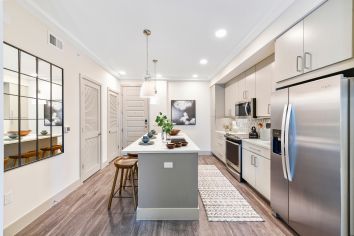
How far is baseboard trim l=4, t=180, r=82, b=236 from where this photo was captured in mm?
1948

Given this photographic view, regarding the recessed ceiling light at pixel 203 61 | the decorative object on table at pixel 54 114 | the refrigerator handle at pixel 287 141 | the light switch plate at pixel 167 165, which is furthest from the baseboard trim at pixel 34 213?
the recessed ceiling light at pixel 203 61

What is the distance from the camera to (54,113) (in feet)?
8.97

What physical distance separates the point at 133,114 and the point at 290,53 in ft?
16.4

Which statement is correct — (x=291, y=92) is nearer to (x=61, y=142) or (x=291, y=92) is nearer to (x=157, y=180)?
(x=157, y=180)

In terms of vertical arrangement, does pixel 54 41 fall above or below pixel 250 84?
above

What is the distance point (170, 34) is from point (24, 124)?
8.05 feet

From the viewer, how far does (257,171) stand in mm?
2928

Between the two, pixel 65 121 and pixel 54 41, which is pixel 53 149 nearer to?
pixel 65 121

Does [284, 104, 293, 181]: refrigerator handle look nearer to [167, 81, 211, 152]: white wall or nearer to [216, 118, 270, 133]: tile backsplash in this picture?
[216, 118, 270, 133]: tile backsplash

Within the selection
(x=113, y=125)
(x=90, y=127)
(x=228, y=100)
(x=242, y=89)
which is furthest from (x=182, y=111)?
(x=90, y=127)

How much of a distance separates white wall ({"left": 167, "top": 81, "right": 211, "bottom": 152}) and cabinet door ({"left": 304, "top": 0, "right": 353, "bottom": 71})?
441 cm

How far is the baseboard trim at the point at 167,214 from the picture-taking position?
225 centimetres

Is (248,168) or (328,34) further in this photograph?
(248,168)

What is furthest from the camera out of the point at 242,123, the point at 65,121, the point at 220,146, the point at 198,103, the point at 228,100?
the point at 198,103
